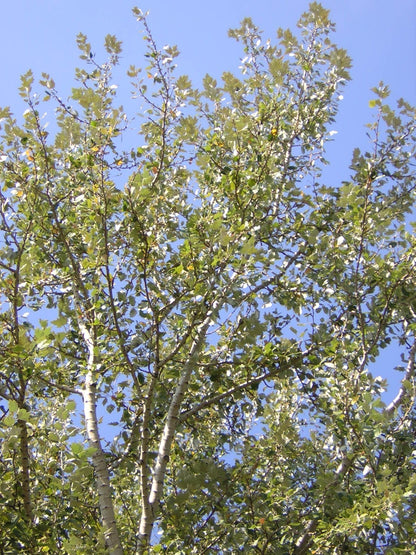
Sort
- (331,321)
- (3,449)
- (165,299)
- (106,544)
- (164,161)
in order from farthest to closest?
(164,161) → (331,321) → (165,299) → (106,544) → (3,449)

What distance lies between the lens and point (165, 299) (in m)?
5.19

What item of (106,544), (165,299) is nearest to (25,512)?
(106,544)

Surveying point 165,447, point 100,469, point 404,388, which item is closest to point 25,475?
point 100,469

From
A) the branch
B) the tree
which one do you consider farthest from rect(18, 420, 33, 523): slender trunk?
the branch

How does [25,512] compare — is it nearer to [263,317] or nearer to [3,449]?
[3,449]

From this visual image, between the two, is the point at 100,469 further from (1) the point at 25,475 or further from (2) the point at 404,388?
(2) the point at 404,388

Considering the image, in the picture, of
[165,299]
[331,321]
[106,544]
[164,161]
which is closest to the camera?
[106,544]

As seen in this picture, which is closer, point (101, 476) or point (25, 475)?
point (25, 475)

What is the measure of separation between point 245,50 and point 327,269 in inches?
115

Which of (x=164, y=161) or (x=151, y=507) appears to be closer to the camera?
(x=151, y=507)

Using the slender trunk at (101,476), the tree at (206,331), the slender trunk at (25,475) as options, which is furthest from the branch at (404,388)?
the slender trunk at (25,475)

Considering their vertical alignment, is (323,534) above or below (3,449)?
below

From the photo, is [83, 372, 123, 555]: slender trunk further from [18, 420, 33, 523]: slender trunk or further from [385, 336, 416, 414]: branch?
[385, 336, 416, 414]: branch

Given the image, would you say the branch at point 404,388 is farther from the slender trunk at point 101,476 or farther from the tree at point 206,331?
the slender trunk at point 101,476
